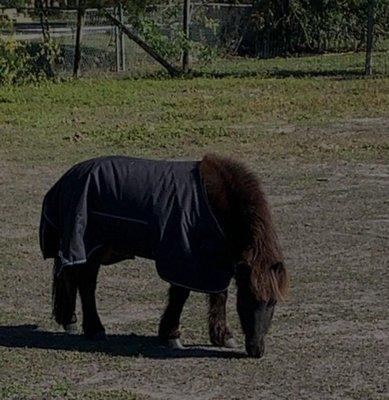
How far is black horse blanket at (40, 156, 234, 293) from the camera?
5977 mm

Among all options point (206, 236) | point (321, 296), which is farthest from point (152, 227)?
point (321, 296)

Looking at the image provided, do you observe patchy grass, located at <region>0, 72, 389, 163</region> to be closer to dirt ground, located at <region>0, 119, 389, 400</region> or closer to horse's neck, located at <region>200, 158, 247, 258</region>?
dirt ground, located at <region>0, 119, 389, 400</region>

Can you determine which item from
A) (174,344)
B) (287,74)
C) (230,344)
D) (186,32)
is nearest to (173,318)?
(174,344)

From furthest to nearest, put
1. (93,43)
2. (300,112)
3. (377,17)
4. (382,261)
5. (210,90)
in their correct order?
(377,17) < (93,43) < (210,90) < (300,112) < (382,261)

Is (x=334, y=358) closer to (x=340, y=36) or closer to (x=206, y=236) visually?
(x=206, y=236)

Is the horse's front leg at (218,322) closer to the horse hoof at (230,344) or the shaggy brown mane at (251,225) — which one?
the horse hoof at (230,344)

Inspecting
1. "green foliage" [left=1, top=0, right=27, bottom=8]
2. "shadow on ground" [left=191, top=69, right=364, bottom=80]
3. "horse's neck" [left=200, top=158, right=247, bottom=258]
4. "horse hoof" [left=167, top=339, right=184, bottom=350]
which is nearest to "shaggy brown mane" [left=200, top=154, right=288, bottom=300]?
"horse's neck" [left=200, top=158, right=247, bottom=258]

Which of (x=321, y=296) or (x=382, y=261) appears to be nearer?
(x=321, y=296)

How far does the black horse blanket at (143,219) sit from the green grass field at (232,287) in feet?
1.88

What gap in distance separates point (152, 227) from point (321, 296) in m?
1.99

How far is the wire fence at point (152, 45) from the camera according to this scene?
23562 millimetres

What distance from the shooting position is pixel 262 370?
598cm

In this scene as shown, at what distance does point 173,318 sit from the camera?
20.8ft

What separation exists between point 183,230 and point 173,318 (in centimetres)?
67
